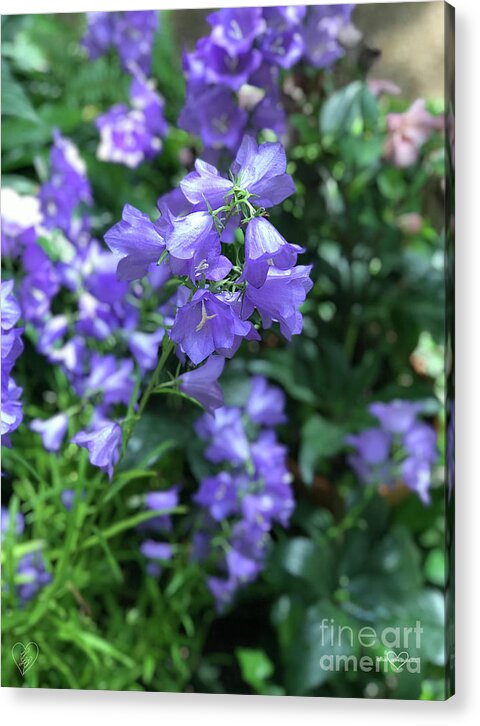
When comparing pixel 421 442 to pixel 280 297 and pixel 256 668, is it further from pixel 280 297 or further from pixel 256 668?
pixel 280 297

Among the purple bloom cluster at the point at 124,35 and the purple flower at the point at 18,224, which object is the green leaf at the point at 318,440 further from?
the purple bloom cluster at the point at 124,35

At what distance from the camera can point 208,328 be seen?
2.15ft

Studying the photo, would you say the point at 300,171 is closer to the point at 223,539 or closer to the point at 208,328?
the point at 223,539

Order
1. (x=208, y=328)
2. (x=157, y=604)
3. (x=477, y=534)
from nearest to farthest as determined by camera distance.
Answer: (x=208, y=328) < (x=477, y=534) < (x=157, y=604)

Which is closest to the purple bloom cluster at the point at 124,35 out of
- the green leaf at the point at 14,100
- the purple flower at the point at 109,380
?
the green leaf at the point at 14,100

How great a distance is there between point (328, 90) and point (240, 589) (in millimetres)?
651

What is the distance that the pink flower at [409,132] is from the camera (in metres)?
1.20

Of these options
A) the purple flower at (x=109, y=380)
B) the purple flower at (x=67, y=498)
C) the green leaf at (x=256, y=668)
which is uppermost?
the purple flower at (x=109, y=380)

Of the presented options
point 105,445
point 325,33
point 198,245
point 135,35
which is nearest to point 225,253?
point 198,245

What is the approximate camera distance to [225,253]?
2.21 feet

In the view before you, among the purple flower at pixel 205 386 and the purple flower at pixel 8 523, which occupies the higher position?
the purple flower at pixel 205 386

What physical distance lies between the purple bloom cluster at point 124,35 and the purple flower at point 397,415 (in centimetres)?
55

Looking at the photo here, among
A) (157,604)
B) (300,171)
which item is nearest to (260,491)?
(157,604)

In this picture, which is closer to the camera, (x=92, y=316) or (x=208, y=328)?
(x=208, y=328)
